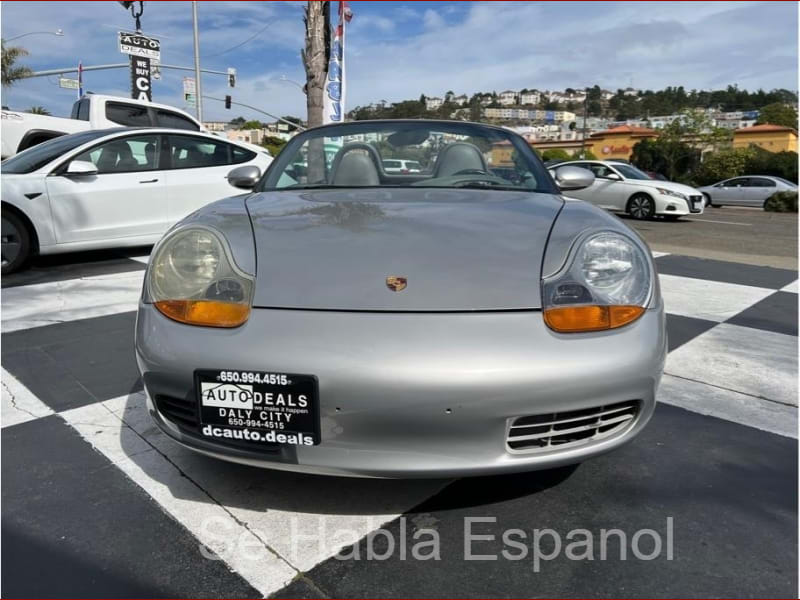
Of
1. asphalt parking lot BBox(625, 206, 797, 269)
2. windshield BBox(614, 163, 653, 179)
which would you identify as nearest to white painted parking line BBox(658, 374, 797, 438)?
asphalt parking lot BBox(625, 206, 797, 269)

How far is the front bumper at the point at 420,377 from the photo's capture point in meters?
1.53

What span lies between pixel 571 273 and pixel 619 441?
→ 51cm

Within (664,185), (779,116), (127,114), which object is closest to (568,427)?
(127,114)

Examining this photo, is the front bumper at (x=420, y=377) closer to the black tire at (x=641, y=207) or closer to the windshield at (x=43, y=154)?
the windshield at (x=43, y=154)

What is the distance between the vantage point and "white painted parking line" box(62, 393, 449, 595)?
1.67 meters

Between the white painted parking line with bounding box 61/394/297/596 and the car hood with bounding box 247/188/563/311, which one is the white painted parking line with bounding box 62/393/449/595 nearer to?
the white painted parking line with bounding box 61/394/297/596

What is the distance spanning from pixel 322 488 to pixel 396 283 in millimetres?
763

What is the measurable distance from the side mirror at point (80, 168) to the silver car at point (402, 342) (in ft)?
13.4

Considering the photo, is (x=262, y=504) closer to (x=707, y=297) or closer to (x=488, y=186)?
(x=488, y=186)

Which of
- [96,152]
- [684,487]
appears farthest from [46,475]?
[96,152]

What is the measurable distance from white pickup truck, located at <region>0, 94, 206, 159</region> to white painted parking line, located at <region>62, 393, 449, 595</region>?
8444 millimetres

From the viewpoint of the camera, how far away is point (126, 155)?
19.7 ft

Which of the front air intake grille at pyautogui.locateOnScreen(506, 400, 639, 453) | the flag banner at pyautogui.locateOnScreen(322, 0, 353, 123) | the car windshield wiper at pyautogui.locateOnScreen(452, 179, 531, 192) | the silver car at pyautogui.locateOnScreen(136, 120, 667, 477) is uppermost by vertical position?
the flag banner at pyautogui.locateOnScreen(322, 0, 353, 123)

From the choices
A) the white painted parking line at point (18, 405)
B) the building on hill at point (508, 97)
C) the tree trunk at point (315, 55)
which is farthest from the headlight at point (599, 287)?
the building on hill at point (508, 97)
